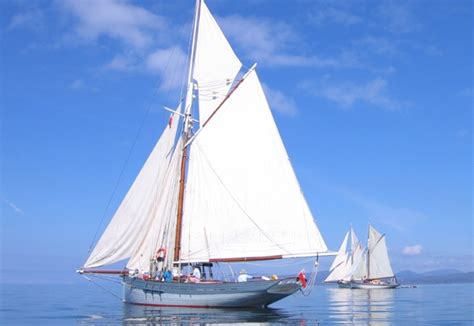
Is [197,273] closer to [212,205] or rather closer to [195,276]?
[195,276]

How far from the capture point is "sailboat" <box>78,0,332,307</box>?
163ft

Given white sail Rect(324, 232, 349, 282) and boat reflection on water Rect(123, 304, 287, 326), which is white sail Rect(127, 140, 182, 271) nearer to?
boat reflection on water Rect(123, 304, 287, 326)

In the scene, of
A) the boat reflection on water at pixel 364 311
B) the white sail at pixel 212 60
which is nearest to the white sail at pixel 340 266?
the boat reflection on water at pixel 364 311

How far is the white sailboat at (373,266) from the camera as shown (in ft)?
486

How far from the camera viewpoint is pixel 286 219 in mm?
49875

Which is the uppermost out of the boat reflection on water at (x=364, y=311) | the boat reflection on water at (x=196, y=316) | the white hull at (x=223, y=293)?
the white hull at (x=223, y=293)

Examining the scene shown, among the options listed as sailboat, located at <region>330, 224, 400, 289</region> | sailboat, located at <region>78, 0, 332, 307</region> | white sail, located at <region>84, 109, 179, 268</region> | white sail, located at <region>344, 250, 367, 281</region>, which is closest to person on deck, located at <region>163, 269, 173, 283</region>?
sailboat, located at <region>78, 0, 332, 307</region>

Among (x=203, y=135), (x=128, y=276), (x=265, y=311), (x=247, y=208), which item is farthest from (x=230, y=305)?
(x=203, y=135)

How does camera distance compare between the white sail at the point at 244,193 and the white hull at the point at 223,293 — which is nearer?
the white hull at the point at 223,293

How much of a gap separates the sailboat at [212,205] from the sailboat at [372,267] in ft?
324

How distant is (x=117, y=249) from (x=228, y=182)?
39.4 ft

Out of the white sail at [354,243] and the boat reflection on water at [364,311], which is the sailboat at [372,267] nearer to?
the white sail at [354,243]

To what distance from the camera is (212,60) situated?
5844 centimetres

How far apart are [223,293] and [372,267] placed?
110 meters
